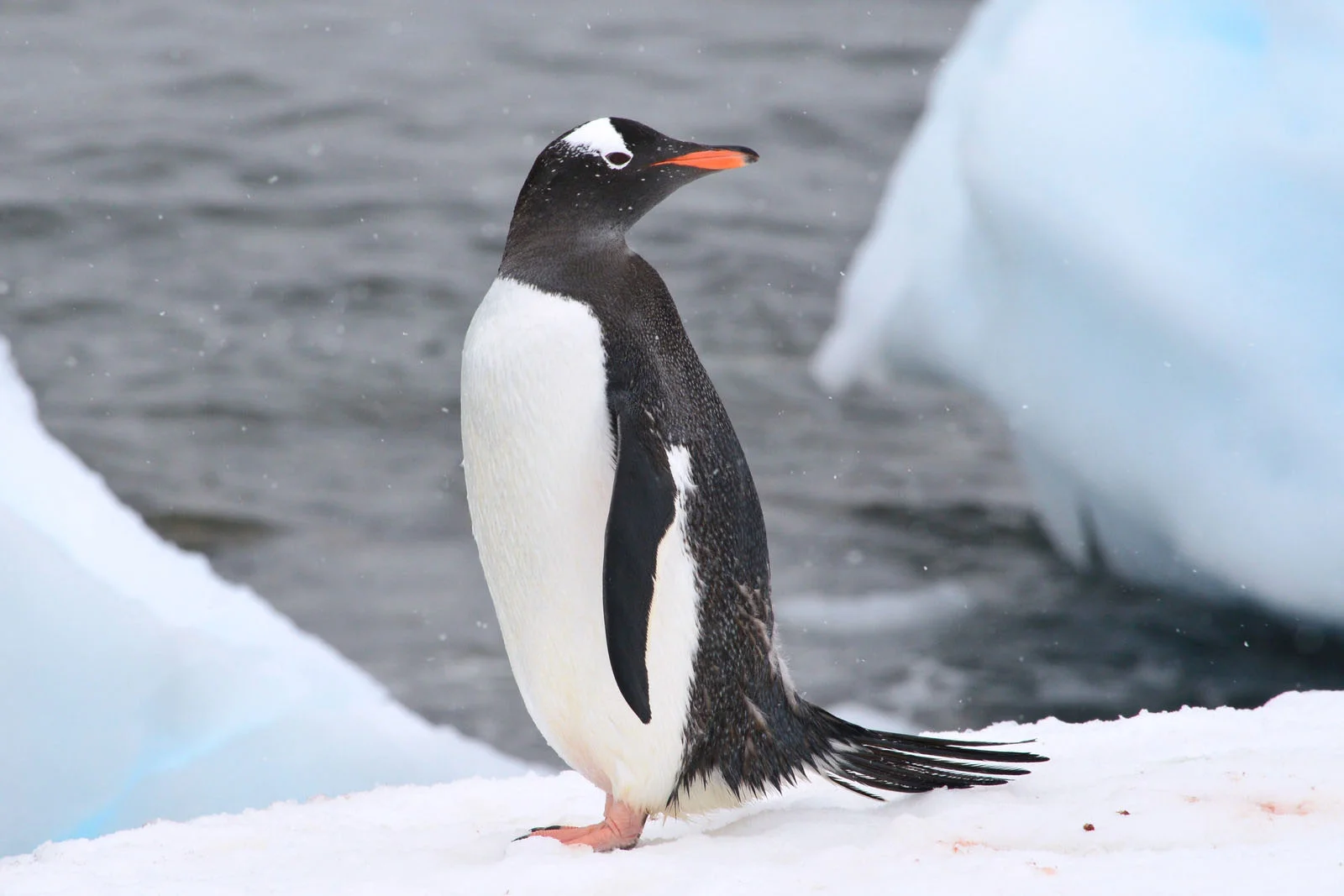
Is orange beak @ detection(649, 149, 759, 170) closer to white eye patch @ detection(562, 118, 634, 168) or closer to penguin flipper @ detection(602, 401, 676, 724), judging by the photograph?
white eye patch @ detection(562, 118, 634, 168)

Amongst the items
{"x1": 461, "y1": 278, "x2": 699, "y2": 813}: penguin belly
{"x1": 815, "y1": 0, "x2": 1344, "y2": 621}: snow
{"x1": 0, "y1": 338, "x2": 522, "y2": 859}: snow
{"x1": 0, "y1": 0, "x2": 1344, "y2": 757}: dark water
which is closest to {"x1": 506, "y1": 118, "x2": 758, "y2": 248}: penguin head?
{"x1": 461, "y1": 278, "x2": 699, "y2": 813}: penguin belly

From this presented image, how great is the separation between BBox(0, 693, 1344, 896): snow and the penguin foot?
0.04 m

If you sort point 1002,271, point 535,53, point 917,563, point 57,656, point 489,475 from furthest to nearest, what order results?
point 535,53 → point 917,563 → point 1002,271 → point 57,656 → point 489,475

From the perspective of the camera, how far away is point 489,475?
205 cm

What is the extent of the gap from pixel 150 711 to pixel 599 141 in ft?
6.56

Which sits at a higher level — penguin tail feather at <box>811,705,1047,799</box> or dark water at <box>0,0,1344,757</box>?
penguin tail feather at <box>811,705,1047,799</box>

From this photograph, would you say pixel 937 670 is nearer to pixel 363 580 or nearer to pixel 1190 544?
pixel 1190 544

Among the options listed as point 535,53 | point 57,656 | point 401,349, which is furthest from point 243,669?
point 535,53

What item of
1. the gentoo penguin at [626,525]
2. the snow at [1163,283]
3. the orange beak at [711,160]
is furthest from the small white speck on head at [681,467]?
the snow at [1163,283]

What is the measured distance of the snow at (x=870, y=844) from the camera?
167 cm

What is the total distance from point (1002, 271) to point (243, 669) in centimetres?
327

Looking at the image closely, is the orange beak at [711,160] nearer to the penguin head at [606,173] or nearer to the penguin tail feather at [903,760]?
the penguin head at [606,173]

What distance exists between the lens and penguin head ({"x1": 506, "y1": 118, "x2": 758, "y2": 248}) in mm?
2066

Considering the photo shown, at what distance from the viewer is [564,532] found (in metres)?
2.00
